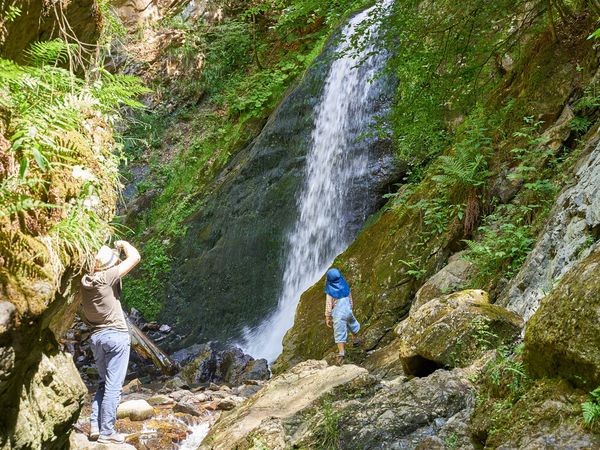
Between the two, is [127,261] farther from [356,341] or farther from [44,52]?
[356,341]

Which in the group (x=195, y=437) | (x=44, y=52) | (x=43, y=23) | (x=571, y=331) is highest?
(x=43, y=23)

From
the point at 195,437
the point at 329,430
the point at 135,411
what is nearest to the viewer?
the point at 329,430

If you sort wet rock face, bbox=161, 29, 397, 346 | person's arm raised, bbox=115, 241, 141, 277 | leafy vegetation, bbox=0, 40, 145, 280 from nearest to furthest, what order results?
leafy vegetation, bbox=0, 40, 145, 280, person's arm raised, bbox=115, 241, 141, 277, wet rock face, bbox=161, 29, 397, 346

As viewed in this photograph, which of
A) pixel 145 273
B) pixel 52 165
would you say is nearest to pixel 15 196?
pixel 52 165

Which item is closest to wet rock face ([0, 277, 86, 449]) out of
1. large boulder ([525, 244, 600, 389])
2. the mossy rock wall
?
large boulder ([525, 244, 600, 389])

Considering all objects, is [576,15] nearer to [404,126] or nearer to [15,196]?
[404,126]

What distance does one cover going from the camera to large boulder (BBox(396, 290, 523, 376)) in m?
4.79

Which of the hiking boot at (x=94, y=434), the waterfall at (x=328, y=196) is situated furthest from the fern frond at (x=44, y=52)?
the waterfall at (x=328, y=196)

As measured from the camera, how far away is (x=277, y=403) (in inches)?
227

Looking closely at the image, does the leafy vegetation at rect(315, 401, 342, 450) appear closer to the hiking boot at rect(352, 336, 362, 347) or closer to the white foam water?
the white foam water

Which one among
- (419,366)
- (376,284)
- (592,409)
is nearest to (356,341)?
(376,284)

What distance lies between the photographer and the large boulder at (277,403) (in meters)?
4.97

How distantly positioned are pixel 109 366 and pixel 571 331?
11.8ft

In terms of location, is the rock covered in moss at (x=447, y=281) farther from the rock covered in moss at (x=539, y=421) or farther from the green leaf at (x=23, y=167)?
the green leaf at (x=23, y=167)
